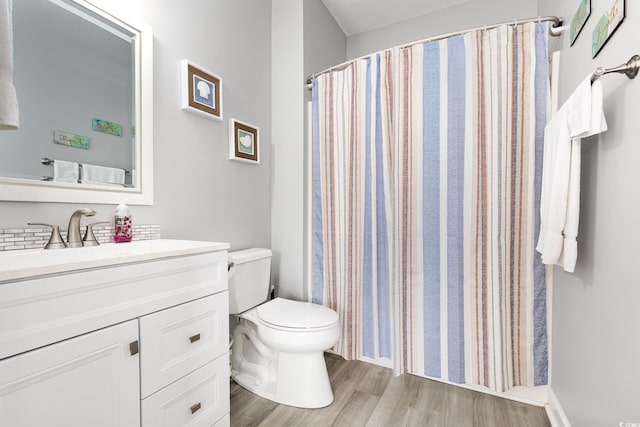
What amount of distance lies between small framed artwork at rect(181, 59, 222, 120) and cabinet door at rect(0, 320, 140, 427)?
107 centimetres

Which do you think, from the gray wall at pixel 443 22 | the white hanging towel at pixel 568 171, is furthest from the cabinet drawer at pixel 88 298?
the gray wall at pixel 443 22

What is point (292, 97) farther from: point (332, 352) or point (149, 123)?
point (332, 352)

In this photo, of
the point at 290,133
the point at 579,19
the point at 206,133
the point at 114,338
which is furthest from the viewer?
the point at 290,133

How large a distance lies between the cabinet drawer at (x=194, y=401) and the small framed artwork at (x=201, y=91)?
1193mm

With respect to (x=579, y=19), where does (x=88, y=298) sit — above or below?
below

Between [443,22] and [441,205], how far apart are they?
1.63 meters

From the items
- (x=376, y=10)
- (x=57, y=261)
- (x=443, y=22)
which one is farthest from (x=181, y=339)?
(x=443, y=22)

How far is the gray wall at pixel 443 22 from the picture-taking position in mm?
2018

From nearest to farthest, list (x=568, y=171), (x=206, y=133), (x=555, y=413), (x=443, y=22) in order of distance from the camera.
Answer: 1. (x=568, y=171)
2. (x=555, y=413)
3. (x=206, y=133)
4. (x=443, y=22)

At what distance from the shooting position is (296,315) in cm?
151

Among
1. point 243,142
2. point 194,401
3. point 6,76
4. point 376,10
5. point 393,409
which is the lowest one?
point 393,409

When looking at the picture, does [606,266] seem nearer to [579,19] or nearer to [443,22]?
[579,19]

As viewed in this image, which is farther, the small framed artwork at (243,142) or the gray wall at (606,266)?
the small framed artwork at (243,142)

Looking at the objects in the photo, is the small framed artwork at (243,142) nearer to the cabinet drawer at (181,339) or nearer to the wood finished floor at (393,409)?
the cabinet drawer at (181,339)
